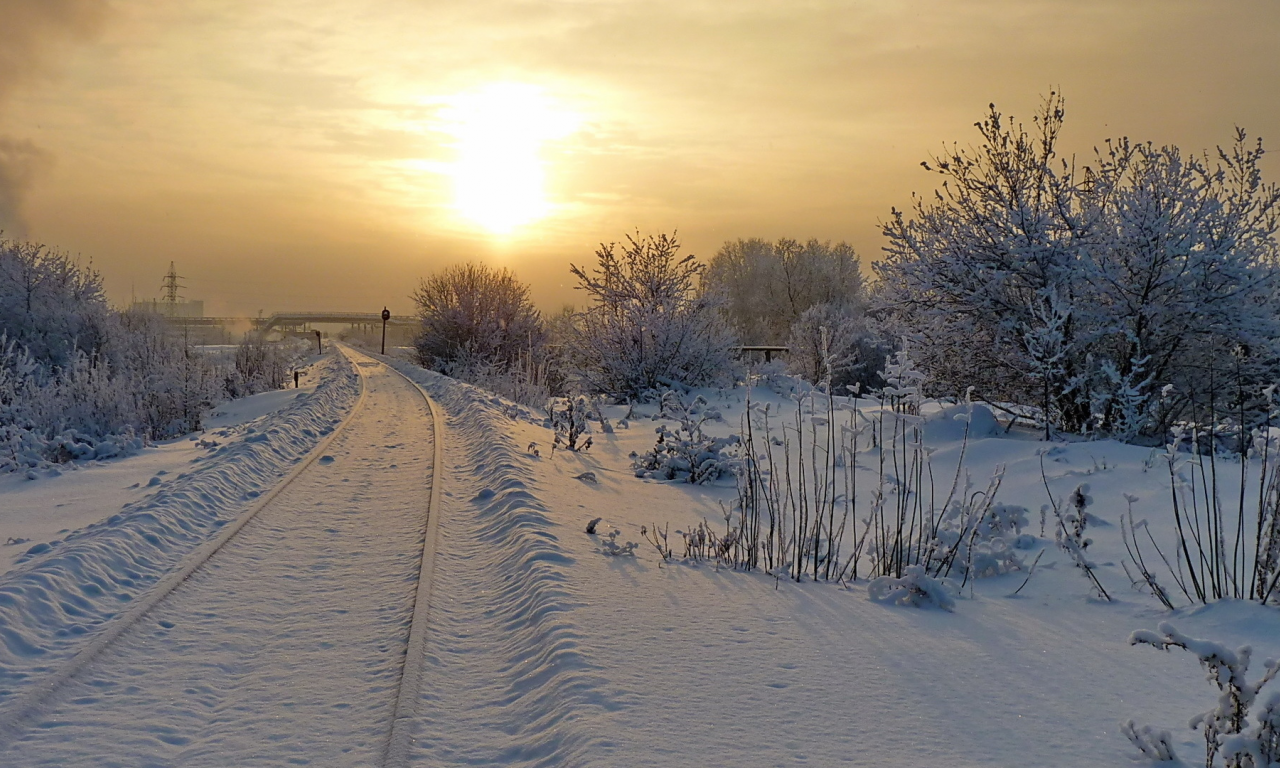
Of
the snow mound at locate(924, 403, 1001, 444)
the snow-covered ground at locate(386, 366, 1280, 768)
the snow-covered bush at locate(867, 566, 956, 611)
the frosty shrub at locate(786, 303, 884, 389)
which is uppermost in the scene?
the frosty shrub at locate(786, 303, 884, 389)

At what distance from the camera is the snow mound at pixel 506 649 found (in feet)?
14.0

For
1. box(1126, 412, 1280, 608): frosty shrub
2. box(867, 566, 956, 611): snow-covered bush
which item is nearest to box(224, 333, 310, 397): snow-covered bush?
box(867, 566, 956, 611): snow-covered bush

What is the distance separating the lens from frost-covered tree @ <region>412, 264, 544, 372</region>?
41.0 meters

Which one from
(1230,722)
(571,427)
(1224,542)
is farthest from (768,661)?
(571,427)

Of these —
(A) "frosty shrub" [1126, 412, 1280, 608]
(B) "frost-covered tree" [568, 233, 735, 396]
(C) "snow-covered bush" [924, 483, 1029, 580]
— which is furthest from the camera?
(B) "frost-covered tree" [568, 233, 735, 396]

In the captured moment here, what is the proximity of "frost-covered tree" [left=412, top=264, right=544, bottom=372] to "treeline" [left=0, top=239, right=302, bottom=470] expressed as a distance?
37.8ft

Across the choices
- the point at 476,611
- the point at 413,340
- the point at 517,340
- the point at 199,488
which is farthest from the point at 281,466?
the point at 413,340

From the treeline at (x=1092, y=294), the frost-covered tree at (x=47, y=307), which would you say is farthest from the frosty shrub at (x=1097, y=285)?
the frost-covered tree at (x=47, y=307)

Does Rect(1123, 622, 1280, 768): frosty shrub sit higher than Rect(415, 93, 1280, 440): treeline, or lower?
lower

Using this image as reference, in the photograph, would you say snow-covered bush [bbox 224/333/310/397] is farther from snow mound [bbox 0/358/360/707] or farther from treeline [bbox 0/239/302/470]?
snow mound [bbox 0/358/360/707]

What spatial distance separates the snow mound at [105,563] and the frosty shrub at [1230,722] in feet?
17.9

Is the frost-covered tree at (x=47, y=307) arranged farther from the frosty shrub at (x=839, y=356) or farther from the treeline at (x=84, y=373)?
the frosty shrub at (x=839, y=356)

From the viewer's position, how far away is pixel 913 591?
6359 mm

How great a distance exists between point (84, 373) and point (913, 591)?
16.9 meters
